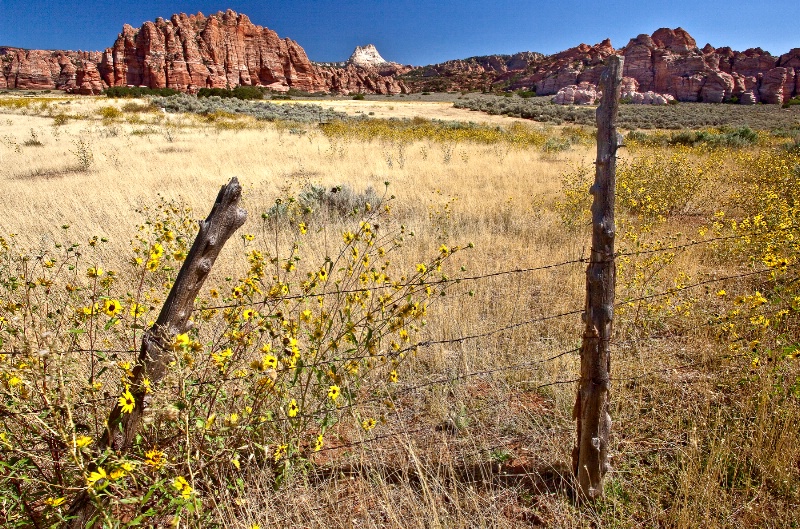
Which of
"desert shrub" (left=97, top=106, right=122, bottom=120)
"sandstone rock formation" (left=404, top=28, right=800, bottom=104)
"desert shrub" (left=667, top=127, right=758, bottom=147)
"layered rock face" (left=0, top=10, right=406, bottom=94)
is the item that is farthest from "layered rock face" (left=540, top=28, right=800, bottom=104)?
"desert shrub" (left=97, top=106, right=122, bottom=120)

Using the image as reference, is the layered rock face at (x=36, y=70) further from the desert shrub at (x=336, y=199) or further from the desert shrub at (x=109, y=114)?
the desert shrub at (x=336, y=199)

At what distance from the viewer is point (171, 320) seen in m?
1.71

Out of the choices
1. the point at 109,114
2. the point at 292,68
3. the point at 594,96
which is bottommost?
the point at 109,114

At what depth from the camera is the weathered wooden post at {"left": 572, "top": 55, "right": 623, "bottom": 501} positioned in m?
1.88

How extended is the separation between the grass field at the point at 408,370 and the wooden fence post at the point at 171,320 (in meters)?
0.08

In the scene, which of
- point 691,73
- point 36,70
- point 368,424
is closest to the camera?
point 368,424

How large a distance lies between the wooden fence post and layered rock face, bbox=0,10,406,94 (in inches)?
3239

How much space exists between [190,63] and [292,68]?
20.7 m

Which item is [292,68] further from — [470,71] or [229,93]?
[470,71]

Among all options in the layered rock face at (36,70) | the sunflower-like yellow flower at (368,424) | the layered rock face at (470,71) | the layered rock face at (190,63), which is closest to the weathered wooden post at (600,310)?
the sunflower-like yellow flower at (368,424)

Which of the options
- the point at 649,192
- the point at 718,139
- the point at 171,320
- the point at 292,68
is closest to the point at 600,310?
the point at 171,320

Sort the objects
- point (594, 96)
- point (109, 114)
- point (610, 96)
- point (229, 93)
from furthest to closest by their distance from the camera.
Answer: point (594, 96), point (229, 93), point (109, 114), point (610, 96)

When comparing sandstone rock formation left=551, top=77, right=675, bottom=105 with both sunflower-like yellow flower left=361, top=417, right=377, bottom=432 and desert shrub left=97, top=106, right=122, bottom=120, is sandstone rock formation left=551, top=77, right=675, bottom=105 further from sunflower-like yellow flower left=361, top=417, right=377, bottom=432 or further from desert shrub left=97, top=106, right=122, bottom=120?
sunflower-like yellow flower left=361, top=417, right=377, bottom=432

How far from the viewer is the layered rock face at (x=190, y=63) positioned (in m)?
72.7
